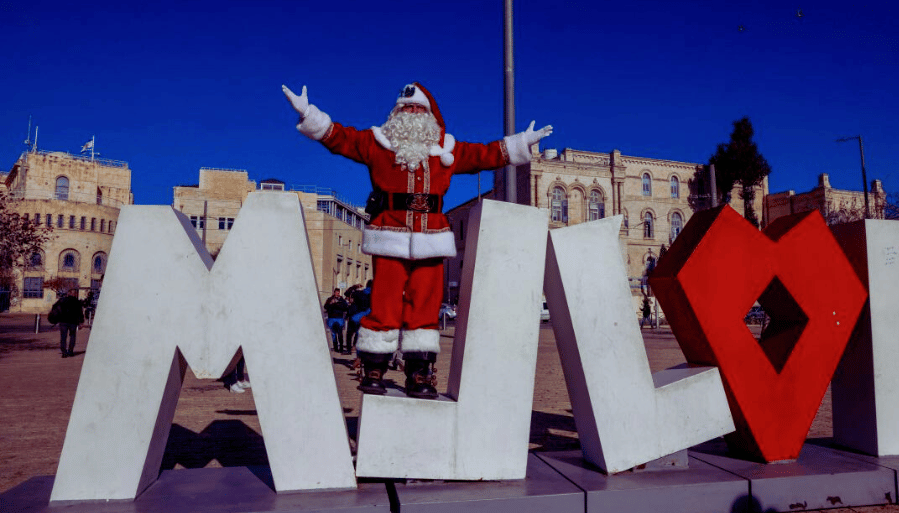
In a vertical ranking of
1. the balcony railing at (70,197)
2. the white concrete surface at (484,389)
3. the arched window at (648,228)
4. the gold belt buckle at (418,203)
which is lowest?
the white concrete surface at (484,389)

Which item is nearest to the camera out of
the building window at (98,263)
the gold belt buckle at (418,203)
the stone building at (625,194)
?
the gold belt buckle at (418,203)

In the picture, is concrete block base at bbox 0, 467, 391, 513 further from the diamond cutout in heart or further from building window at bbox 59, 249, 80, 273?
building window at bbox 59, 249, 80, 273

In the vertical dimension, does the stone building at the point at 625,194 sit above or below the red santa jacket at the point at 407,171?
above

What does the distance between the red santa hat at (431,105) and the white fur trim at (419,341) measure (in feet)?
3.76

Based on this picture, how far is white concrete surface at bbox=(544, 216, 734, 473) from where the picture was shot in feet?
11.6

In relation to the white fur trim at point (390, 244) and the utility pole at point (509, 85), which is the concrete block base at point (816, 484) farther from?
the utility pole at point (509, 85)

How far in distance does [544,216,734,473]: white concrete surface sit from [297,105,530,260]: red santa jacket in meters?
0.77

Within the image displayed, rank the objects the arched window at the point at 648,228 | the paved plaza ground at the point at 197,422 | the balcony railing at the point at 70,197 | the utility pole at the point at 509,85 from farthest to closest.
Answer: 1. the balcony railing at the point at 70,197
2. the arched window at the point at 648,228
3. the utility pole at the point at 509,85
4. the paved plaza ground at the point at 197,422

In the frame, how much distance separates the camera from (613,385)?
357 cm

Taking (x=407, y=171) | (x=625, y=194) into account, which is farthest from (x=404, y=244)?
(x=625, y=194)

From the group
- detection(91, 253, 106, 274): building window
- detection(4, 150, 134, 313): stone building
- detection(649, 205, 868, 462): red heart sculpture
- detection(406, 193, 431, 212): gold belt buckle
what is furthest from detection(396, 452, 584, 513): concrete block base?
detection(91, 253, 106, 274): building window

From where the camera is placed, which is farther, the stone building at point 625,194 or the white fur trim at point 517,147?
the stone building at point 625,194

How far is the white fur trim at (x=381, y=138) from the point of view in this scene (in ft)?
13.0

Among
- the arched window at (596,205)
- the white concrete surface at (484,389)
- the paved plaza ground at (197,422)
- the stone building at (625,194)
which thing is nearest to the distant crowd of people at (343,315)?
the paved plaza ground at (197,422)
